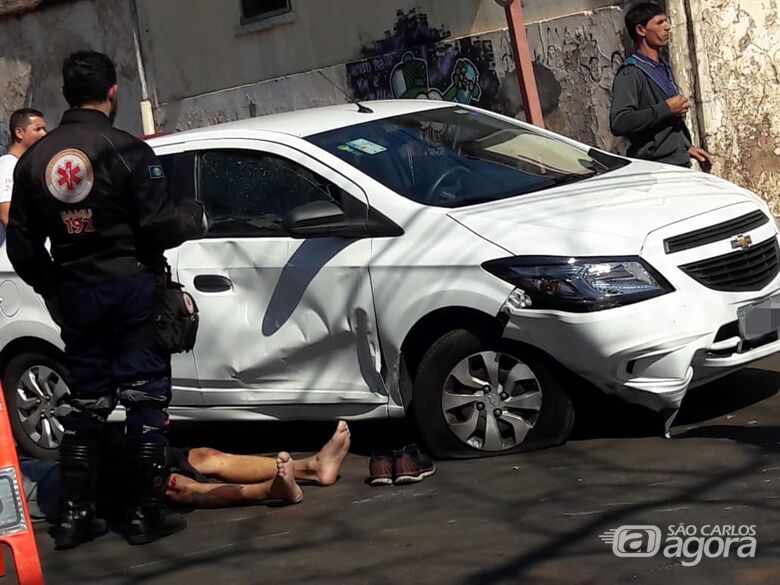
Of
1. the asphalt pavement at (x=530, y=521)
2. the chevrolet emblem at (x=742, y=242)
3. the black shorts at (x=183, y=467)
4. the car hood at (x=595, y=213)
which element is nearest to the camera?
the asphalt pavement at (x=530, y=521)

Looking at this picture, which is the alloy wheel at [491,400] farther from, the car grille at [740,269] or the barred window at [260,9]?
the barred window at [260,9]

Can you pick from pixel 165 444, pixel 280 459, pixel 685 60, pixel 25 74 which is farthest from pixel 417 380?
pixel 25 74

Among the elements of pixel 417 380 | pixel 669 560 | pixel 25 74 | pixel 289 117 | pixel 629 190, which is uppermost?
pixel 25 74

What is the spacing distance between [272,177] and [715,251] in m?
2.08

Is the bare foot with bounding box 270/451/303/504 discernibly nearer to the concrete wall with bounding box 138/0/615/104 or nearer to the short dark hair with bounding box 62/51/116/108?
the short dark hair with bounding box 62/51/116/108

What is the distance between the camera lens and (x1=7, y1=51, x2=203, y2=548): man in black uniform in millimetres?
5387

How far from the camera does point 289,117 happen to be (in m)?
6.93

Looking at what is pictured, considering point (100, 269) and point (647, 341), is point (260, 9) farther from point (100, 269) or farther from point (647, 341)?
point (647, 341)

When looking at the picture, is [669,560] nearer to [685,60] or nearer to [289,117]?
A: [289,117]

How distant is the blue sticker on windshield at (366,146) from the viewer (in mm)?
6461

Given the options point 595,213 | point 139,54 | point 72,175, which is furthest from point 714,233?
point 139,54

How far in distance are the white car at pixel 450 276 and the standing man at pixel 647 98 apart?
783mm

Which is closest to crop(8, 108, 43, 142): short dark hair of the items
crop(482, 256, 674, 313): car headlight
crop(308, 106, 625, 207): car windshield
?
crop(308, 106, 625, 207): car windshield

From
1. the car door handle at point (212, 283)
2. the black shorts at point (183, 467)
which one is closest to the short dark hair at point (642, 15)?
the car door handle at point (212, 283)
